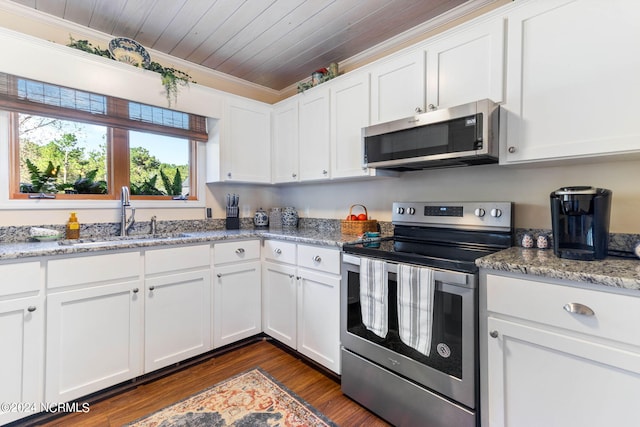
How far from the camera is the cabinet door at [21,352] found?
4.88 feet

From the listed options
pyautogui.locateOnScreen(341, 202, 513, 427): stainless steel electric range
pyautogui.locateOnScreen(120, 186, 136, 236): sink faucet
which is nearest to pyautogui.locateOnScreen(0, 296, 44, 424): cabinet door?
pyautogui.locateOnScreen(120, 186, 136, 236): sink faucet

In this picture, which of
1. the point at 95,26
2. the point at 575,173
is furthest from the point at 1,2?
the point at 575,173

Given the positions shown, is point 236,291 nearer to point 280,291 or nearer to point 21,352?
point 280,291

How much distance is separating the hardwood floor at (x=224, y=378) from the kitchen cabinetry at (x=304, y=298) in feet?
0.40

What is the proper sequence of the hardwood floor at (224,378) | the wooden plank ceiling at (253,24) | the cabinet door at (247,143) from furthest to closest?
the cabinet door at (247,143)
the wooden plank ceiling at (253,24)
the hardwood floor at (224,378)

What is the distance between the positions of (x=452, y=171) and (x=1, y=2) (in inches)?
122

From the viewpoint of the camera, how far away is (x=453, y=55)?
1.71m

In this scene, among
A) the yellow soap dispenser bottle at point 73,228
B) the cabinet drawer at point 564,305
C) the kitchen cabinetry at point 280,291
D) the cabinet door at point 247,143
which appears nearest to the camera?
the cabinet drawer at point 564,305

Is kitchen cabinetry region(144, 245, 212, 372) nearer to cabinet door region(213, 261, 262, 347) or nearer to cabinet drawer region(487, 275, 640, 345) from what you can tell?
cabinet door region(213, 261, 262, 347)

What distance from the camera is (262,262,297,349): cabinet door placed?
2242 millimetres

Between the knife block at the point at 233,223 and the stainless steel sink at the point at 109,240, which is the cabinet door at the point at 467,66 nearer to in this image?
the knife block at the point at 233,223

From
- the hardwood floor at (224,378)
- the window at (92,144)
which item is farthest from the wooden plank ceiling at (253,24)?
the hardwood floor at (224,378)

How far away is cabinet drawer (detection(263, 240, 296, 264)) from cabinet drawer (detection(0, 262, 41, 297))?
1.38m

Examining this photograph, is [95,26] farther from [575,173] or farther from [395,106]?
[575,173]
